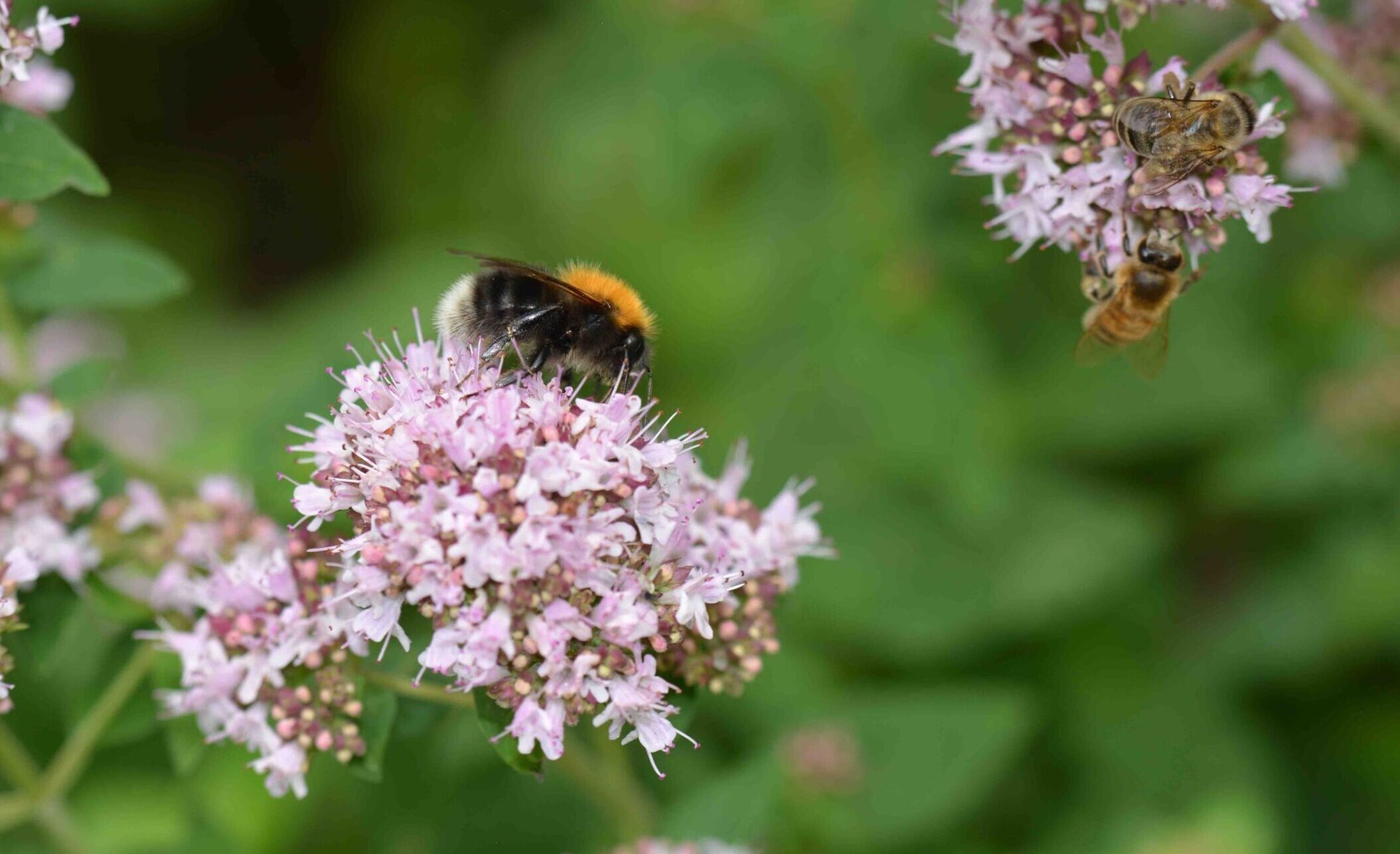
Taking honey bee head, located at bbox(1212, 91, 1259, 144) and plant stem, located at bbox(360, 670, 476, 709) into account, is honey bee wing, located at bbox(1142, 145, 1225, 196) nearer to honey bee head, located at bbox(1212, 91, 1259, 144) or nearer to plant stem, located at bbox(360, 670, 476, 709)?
honey bee head, located at bbox(1212, 91, 1259, 144)

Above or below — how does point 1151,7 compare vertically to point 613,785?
above

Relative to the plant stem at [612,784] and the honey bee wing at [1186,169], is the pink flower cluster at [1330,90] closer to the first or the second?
the honey bee wing at [1186,169]

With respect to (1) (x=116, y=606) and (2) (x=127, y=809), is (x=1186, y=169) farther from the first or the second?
(2) (x=127, y=809)

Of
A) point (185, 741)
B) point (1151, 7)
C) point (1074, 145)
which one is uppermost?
point (1151, 7)

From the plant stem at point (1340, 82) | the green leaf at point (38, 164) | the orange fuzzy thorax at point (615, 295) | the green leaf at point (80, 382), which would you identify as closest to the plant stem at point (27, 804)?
the green leaf at point (80, 382)

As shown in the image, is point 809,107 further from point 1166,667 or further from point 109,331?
point 109,331

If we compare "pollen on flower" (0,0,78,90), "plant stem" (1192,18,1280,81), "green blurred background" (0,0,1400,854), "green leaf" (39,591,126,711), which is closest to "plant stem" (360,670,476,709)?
"green leaf" (39,591,126,711)

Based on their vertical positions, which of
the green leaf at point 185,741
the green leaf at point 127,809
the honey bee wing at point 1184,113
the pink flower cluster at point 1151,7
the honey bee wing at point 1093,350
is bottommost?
the green leaf at point 127,809

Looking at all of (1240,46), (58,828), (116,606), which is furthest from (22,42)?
(1240,46)
